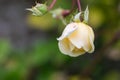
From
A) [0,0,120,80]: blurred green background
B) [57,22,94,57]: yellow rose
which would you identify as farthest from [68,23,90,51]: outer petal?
[0,0,120,80]: blurred green background

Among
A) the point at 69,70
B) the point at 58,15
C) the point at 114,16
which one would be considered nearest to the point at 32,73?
the point at 69,70

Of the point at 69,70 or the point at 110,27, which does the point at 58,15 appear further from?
the point at 69,70

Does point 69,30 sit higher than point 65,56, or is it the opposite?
point 69,30

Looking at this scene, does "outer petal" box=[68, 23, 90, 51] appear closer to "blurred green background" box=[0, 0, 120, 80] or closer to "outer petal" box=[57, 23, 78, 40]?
"outer petal" box=[57, 23, 78, 40]

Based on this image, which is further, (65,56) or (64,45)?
(65,56)

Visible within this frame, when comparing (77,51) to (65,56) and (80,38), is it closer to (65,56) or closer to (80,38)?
(80,38)

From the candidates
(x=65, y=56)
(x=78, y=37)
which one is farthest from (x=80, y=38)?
(x=65, y=56)

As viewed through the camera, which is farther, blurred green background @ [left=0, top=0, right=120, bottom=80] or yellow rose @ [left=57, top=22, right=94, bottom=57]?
blurred green background @ [left=0, top=0, right=120, bottom=80]

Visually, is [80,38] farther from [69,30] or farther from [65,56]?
[65,56]
